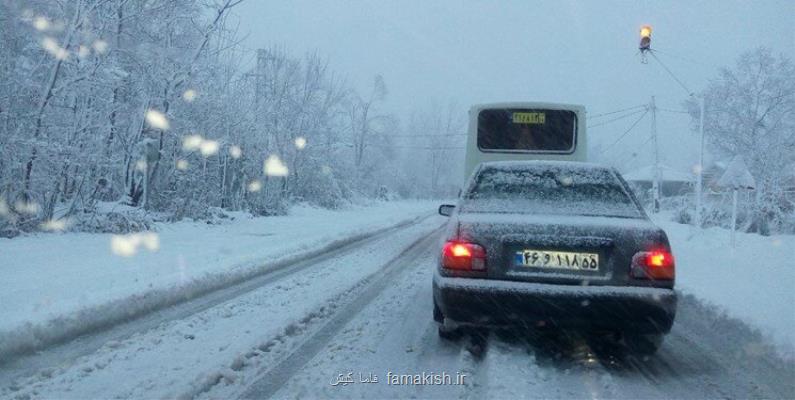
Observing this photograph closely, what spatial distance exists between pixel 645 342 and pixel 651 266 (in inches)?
29.9

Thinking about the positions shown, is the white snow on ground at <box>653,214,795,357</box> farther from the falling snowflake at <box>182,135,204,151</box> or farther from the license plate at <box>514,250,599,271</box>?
the falling snowflake at <box>182,135,204,151</box>

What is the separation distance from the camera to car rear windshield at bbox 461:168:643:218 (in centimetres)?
461

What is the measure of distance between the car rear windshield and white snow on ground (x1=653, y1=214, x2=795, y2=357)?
174 cm

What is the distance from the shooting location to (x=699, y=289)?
24.1ft

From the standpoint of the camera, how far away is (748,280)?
25.2 ft

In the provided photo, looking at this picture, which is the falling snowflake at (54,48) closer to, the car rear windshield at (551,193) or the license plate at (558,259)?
the car rear windshield at (551,193)

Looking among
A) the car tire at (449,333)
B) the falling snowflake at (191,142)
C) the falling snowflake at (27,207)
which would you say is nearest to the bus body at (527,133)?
the car tire at (449,333)

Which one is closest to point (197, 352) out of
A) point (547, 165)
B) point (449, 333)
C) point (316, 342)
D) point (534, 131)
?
point (316, 342)

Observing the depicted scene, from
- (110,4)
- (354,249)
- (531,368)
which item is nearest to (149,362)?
(531,368)

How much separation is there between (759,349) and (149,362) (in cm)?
480

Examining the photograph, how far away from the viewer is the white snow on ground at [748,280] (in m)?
5.29

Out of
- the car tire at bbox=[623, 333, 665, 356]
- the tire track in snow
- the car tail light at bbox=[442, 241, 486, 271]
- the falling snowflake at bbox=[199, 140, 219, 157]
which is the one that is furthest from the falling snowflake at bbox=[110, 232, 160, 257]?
the car tire at bbox=[623, 333, 665, 356]

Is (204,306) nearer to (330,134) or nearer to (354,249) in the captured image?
(354,249)

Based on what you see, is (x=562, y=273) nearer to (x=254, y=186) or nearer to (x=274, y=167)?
(x=254, y=186)
